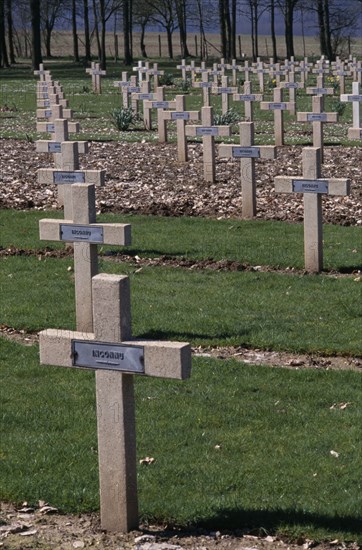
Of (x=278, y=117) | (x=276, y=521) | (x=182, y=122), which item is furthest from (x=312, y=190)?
(x=278, y=117)

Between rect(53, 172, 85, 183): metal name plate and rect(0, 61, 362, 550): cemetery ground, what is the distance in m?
1.01

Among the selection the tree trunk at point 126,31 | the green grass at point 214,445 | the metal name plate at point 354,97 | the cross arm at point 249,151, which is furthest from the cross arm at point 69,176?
the tree trunk at point 126,31

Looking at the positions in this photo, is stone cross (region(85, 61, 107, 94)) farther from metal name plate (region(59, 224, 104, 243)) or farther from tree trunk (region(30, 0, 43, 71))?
metal name plate (region(59, 224, 104, 243))

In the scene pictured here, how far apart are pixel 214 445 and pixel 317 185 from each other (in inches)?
203

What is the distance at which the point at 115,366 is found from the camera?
5973 mm

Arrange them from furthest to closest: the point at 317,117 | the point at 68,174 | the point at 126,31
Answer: the point at 126,31 → the point at 317,117 → the point at 68,174

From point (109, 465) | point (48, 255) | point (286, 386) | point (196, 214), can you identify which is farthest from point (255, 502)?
point (196, 214)

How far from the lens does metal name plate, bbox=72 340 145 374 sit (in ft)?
19.4

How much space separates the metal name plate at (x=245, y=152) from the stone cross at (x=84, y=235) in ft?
20.3

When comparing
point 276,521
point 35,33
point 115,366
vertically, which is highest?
point 35,33

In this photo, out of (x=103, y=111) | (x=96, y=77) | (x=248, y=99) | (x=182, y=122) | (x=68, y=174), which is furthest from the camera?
(x=96, y=77)

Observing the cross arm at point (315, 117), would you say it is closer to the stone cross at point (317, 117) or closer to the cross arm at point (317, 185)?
the stone cross at point (317, 117)

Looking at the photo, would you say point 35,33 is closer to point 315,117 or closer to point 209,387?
point 315,117

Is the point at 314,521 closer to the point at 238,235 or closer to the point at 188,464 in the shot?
the point at 188,464
